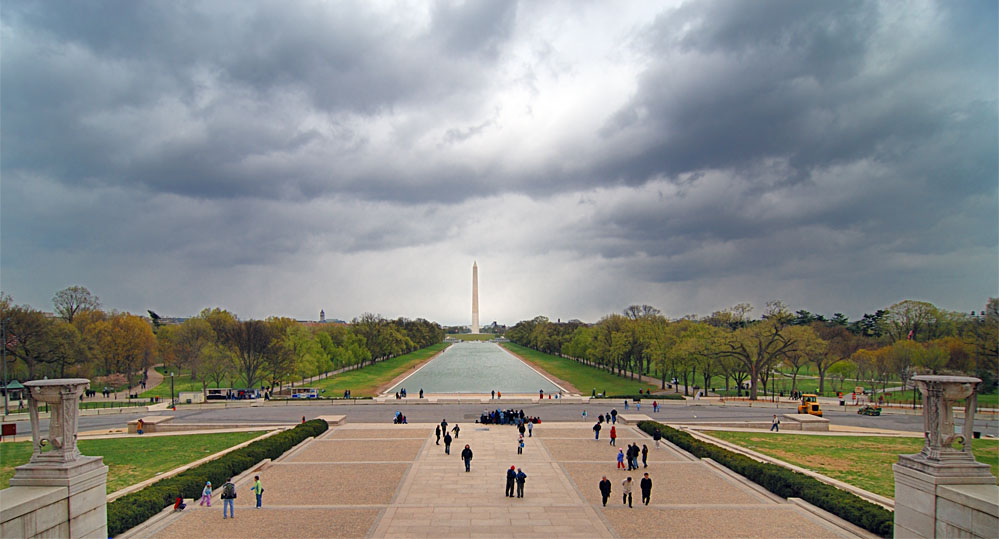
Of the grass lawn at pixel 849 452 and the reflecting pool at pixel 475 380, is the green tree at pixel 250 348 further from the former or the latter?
the grass lawn at pixel 849 452

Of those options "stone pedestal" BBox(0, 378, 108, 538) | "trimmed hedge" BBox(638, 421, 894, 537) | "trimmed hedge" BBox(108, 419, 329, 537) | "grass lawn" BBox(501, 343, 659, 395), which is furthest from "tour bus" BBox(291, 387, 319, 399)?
"stone pedestal" BBox(0, 378, 108, 538)

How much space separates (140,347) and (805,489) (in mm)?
80624

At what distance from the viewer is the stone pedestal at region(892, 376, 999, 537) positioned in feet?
39.4

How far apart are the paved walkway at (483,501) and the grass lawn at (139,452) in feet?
18.9

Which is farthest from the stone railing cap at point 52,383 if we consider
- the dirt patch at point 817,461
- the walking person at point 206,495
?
the dirt patch at point 817,461

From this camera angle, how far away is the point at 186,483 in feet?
66.7

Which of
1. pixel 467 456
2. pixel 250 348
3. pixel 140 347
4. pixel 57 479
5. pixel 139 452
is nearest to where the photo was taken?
pixel 57 479

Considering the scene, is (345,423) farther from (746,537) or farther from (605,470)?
(746,537)

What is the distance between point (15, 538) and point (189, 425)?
31.2 metres

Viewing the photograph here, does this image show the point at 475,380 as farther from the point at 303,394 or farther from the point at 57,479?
the point at 57,479

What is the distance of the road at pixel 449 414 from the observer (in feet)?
135

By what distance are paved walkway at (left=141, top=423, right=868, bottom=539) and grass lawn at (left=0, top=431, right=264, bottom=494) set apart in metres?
5.76

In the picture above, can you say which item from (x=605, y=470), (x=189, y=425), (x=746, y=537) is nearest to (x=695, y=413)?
(x=605, y=470)

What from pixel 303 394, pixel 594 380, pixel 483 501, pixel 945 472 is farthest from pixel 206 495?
pixel 594 380
